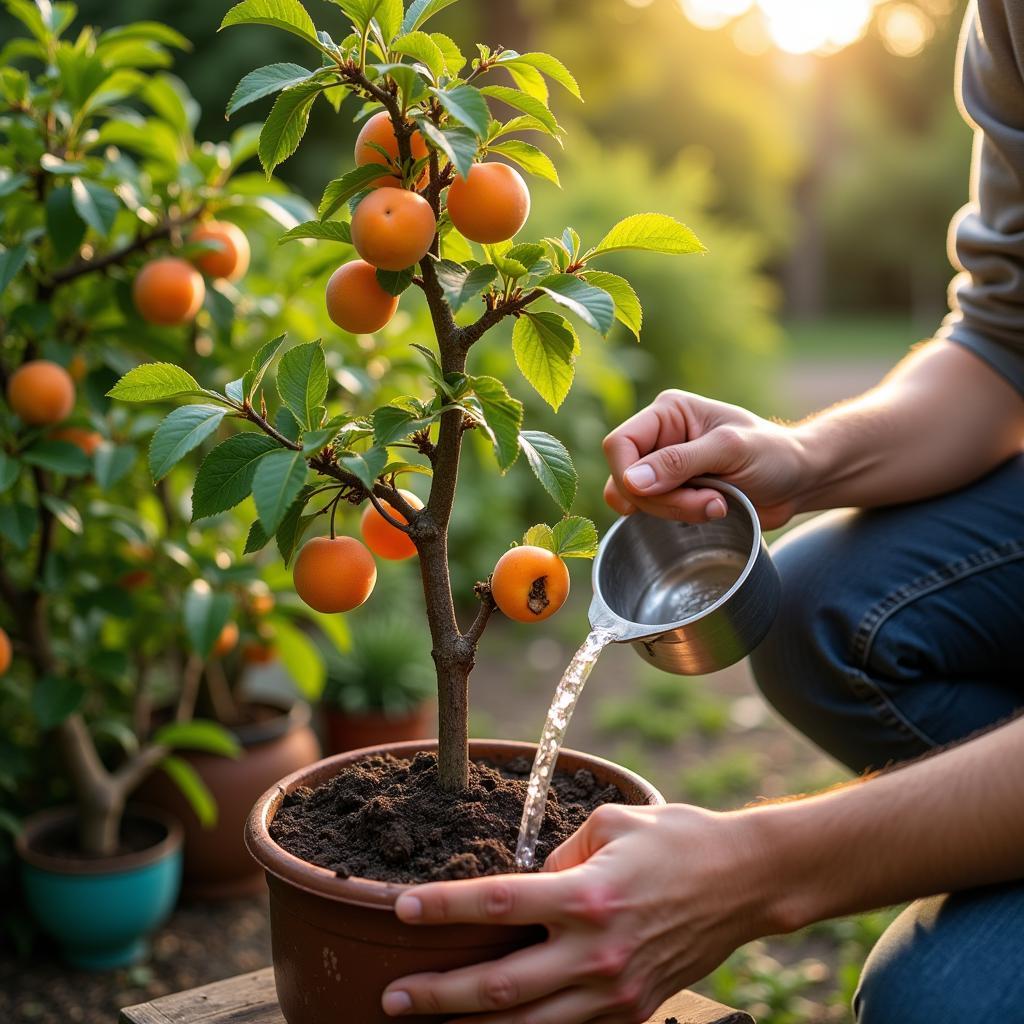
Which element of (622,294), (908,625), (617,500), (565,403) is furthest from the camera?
(565,403)

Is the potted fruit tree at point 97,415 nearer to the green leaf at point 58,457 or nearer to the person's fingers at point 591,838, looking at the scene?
the green leaf at point 58,457

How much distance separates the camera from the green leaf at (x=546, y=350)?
1246 millimetres

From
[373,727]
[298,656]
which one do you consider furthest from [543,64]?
[373,727]

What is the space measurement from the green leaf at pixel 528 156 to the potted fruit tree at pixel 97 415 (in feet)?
2.80

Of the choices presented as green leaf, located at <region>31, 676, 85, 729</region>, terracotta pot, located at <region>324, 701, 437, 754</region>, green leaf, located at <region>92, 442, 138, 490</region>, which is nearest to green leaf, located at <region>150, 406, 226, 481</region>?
green leaf, located at <region>92, 442, 138, 490</region>

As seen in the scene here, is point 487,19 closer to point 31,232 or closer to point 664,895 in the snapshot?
point 31,232

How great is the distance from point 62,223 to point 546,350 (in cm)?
104

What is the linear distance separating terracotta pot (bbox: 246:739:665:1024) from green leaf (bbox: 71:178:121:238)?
108 cm

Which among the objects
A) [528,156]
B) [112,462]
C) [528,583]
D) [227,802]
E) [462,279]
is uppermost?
[528,156]

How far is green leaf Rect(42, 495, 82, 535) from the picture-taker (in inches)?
79.2

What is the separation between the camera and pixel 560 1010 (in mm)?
1090

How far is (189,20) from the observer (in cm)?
1053

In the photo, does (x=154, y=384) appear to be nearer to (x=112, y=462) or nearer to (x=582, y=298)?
(x=582, y=298)

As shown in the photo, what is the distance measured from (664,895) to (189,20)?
36.4 ft
